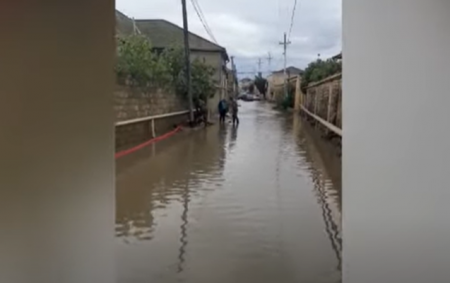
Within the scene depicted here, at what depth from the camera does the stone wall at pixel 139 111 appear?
1227 centimetres

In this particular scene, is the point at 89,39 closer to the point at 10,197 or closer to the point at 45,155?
the point at 45,155

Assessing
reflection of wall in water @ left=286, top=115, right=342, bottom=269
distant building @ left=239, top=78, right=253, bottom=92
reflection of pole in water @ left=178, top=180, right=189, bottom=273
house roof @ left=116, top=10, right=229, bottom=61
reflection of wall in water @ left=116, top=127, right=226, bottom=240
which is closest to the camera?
reflection of pole in water @ left=178, top=180, right=189, bottom=273

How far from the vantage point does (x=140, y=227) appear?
5.30m

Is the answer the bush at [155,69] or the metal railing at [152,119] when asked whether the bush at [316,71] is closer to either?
the bush at [155,69]

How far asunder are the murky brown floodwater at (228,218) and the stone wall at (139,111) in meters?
1.65

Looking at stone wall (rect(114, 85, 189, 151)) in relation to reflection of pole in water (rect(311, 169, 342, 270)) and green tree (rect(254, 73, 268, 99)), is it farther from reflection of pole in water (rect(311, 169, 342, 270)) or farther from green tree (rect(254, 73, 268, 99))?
green tree (rect(254, 73, 268, 99))

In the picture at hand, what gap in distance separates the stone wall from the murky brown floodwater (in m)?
1.65

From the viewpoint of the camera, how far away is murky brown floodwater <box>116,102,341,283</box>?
13.4 feet

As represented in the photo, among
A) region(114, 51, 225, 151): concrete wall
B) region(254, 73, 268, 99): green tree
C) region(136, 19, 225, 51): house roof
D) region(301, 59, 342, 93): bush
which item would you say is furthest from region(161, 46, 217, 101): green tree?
region(254, 73, 268, 99): green tree

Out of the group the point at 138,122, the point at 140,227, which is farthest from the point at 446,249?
the point at 138,122

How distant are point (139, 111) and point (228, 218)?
29.2ft

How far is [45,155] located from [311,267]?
88.0 inches

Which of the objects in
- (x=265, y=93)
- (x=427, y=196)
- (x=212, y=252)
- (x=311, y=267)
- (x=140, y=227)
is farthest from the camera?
(x=265, y=93)

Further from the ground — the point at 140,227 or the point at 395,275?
the point at 395,275
